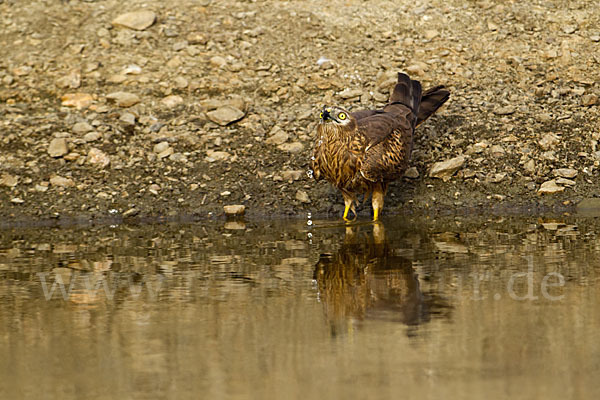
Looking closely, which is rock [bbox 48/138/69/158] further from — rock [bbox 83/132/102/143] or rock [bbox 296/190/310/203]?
rock [bbox 296/190/310/203]

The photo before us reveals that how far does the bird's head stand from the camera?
8.28 meters

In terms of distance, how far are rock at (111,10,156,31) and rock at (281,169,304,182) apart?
172 inches

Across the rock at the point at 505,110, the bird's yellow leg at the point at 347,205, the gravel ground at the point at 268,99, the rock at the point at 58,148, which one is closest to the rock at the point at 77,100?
the gravel ground at the point at 268,99

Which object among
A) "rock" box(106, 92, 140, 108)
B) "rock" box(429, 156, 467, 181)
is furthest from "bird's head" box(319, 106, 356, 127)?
"rock" box(106, 92, 140, 108)

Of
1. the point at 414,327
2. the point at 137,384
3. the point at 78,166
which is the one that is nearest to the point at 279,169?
the point at 78,166

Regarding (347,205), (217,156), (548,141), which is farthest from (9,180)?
(548,141)

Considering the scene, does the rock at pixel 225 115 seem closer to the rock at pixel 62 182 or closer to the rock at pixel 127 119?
the rock at pixel 127 119

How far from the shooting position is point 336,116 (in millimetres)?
8359

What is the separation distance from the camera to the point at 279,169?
998 centimetres

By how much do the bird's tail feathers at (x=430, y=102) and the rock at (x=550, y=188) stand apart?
4.98 ft

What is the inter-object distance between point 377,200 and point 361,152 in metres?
0.64

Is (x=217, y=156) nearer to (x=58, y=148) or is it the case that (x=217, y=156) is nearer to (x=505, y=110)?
(x=58, y=148)

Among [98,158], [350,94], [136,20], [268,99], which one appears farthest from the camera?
[136,20]

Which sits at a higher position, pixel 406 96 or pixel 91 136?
pixel 406 96
